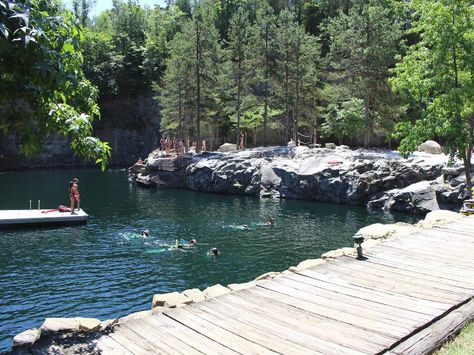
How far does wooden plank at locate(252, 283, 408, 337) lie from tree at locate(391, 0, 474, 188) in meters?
13.0

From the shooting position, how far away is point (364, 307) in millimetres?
8062

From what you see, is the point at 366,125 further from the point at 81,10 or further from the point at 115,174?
the point at 81,10

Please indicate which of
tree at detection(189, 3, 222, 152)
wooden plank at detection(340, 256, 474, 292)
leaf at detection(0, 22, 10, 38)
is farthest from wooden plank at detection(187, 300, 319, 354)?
tree at detection(189, 3, 222, 152)

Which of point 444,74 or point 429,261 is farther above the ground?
point 444,74

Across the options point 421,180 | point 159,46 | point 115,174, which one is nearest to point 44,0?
point 421,180

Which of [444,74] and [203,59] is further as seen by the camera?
[203,59]

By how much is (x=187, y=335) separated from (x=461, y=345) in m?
4.03

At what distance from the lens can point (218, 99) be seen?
55.2 meters

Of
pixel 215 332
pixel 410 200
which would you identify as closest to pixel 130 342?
pixel 215 332

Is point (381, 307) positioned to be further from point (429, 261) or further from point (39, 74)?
point (39, 74)

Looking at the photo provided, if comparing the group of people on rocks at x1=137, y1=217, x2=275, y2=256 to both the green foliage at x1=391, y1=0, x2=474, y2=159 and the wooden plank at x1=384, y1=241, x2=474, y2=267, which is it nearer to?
the green foliage at x1=391, y1=0, x2=474, y2=159

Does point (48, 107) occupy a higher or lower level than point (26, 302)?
higher

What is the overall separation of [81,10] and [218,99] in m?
61.3

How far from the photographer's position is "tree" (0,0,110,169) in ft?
15.3
